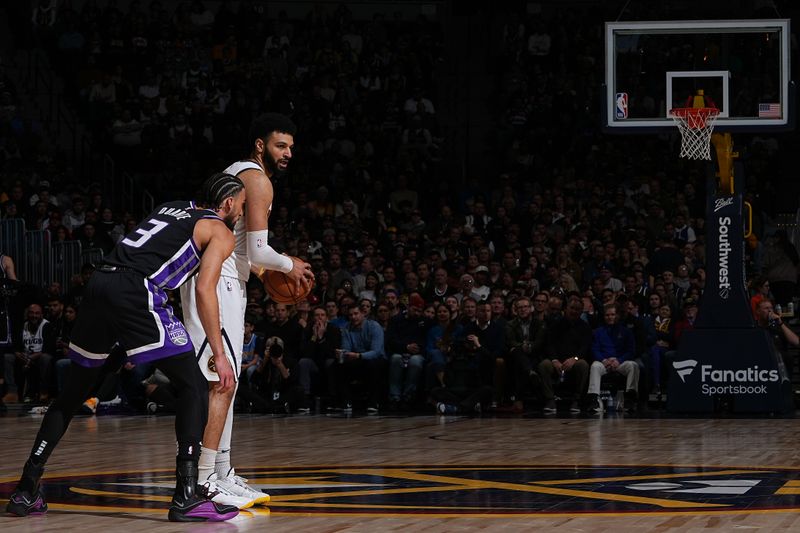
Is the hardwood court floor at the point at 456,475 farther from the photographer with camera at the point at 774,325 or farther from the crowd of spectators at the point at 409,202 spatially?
the crowd of spectators at the point at 409,202

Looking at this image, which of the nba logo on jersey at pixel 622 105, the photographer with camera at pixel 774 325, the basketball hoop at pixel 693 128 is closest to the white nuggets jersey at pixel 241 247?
the basketball hoop at pixel 693 128

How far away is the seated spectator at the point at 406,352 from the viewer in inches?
596

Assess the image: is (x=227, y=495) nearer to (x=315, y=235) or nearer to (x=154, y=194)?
(x=315, y=235)

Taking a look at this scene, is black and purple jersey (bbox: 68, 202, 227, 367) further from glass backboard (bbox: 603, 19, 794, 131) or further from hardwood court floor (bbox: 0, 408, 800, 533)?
glass backboard (bbox: 603, 19, 794, 131)

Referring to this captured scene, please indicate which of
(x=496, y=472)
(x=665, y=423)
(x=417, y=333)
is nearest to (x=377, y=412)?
(x=417, y=333)

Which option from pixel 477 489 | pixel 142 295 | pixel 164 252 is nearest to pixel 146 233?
pixel 164 252

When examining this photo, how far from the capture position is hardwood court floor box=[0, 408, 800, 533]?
240 inches

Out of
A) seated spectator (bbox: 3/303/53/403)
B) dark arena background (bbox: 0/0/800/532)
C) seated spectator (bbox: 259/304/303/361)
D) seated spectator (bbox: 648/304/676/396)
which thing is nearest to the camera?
dark arena background (bbox: 0/0/800/532)

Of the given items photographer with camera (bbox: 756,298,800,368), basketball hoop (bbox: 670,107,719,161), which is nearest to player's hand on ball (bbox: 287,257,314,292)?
basketball hoop (bbox: 670,107,719,161)

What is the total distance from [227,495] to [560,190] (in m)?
13.4

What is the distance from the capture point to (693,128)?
1345cm

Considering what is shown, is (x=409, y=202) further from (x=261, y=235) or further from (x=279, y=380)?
(x=261, y=235)

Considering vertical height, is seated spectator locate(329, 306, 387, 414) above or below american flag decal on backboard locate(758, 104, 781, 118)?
below

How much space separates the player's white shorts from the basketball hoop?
780 centimetres
